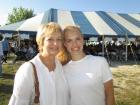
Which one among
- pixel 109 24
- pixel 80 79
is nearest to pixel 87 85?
pixel 80 79

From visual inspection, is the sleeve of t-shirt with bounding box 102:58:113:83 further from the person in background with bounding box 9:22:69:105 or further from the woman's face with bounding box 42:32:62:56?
the woman's face with bounding box 42:32:62:56

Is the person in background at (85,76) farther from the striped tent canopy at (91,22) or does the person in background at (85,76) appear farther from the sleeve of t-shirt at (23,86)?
the striped tent canopy at (91,22)

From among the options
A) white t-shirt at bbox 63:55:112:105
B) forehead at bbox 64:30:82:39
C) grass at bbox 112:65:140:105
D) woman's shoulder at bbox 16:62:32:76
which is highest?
forehead at bbox 64:30:82:39

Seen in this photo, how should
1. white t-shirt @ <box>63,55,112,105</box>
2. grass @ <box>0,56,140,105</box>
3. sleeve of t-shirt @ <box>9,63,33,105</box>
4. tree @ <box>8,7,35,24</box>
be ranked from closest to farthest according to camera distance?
sleeve of t-shirt @ <box>9,63,33,105</box> → white t-shirt @ <box>63,55,112,105</box> → grass @ <box>0,56,140,105</box> → tree @ <box>8,7,35,24</box>

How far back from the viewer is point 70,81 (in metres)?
2.76

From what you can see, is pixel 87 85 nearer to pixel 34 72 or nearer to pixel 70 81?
pixel 70 81

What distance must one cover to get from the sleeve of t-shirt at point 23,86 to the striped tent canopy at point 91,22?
42.5ft

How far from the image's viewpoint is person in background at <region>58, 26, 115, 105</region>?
8.96 feet

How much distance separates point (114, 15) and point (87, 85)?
16.7 meters

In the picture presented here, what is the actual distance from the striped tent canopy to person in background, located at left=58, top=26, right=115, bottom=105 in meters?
12.5

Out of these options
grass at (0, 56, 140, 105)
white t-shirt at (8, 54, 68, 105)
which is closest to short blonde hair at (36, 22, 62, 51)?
white t-shirt at (8, 54, 68, 105)

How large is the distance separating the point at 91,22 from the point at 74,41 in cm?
1446

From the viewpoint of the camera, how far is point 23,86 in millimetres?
2389

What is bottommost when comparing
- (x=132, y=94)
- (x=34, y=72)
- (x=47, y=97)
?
(x=132, y=94)
